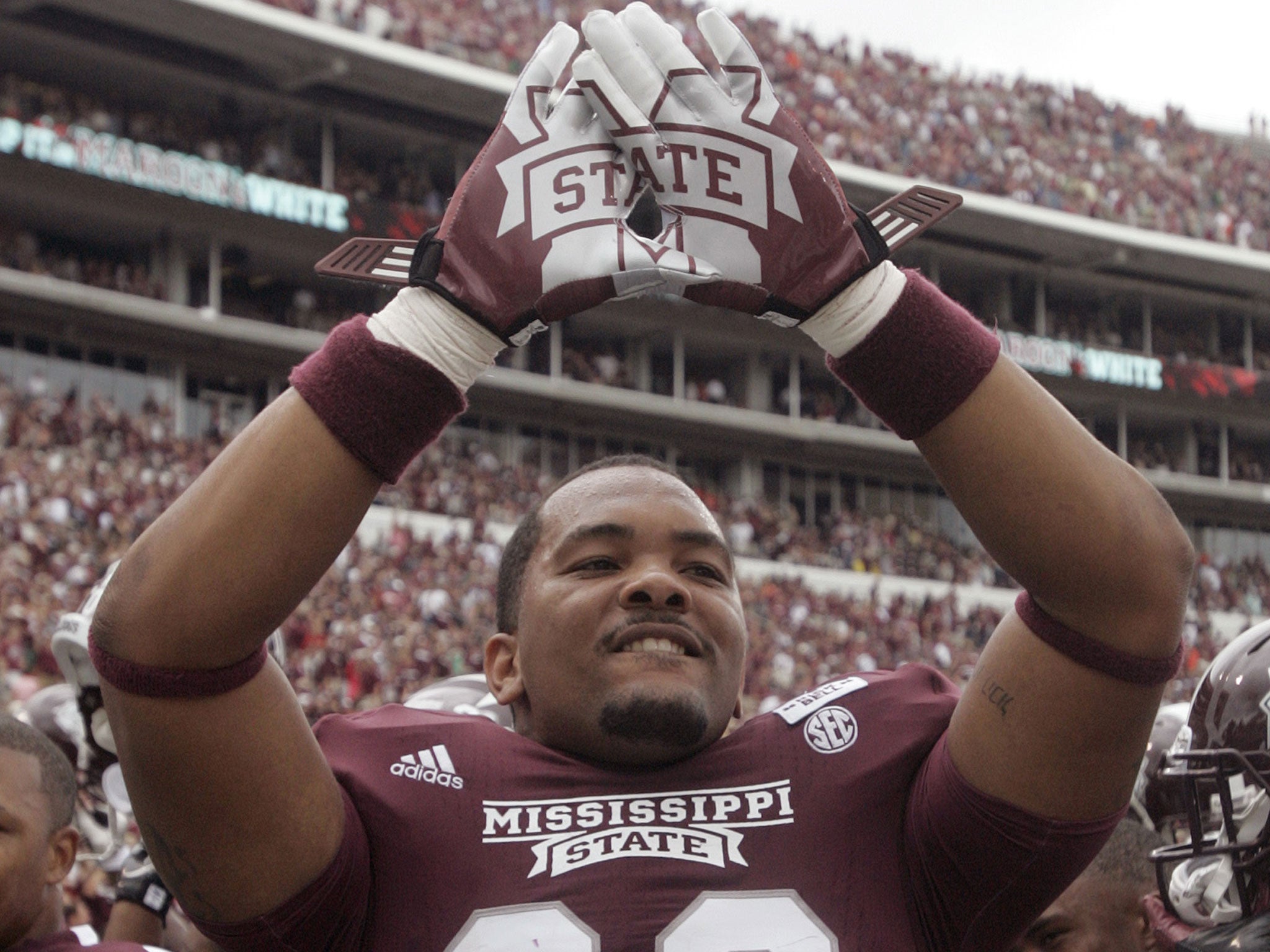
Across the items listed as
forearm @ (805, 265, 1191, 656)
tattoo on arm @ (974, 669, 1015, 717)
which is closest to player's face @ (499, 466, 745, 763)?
tattoo on arm @ (974, 669, 1015, 717)

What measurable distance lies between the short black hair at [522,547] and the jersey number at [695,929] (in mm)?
553

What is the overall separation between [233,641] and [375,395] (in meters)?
0.33

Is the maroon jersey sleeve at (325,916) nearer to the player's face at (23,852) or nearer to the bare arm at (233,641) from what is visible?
the bare arm at (233,641)

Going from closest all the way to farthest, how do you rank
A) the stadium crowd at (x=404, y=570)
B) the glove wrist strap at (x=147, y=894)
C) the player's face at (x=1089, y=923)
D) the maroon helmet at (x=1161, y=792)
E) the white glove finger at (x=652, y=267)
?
the white glove finger at (x=652, y=267)
the player's face at (x=1089, y=923)
the maroon helmet at (x=1161, y=792)
the glove wrist strap at (x=147, y=894)
the stadium crowd at (x=404, y=570)

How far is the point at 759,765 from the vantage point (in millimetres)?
2203

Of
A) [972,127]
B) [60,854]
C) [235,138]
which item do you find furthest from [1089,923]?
[972,127]

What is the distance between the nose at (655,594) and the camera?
87.9 inches

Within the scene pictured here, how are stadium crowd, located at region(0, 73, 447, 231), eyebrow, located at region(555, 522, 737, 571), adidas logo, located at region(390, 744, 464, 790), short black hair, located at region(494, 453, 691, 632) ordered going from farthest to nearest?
1. stadium crowd, located at region(0, 73, 447, 231)
2. short black hair, located at region(494, 453, 691, 632)
3. eyebrow, located at region(555, 522, 737, 571)
4. adidas logo, located at region(390, 744, 464, 790)

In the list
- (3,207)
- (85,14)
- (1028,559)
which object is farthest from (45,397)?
(1028,559)

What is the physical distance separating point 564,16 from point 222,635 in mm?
23613

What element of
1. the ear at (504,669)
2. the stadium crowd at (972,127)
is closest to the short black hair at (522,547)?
the ear at (504,669)

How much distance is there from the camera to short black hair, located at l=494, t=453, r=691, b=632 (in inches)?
96.9

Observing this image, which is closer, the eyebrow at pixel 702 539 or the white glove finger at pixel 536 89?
the white glove finger at pixel 536 89

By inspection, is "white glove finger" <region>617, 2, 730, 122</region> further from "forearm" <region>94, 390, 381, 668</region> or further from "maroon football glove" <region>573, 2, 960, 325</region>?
"forearm" <region>94, 390, 381, 668</region>
